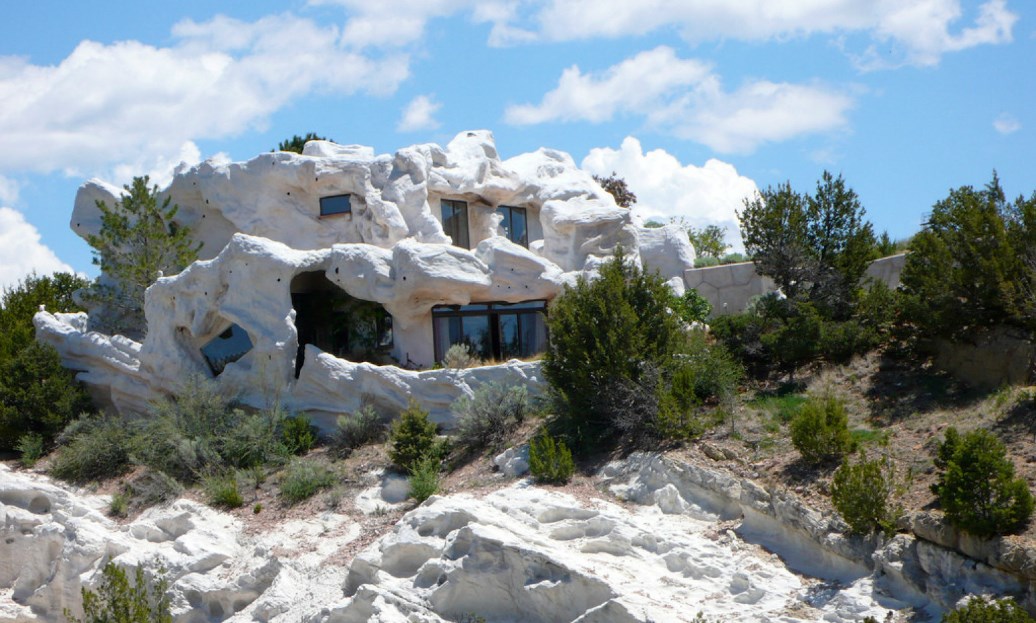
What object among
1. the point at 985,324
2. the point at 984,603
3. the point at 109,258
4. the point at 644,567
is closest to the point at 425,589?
the point at 644,567

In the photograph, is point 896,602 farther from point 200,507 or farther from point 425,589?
point 200,507

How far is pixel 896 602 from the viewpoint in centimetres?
1384

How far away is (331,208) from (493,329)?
631 centimetres

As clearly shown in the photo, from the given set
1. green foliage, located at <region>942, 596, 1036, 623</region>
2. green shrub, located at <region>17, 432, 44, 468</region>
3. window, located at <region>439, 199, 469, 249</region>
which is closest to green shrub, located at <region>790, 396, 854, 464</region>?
green foliage, located at <region>942, 596, 1036, 623</region>

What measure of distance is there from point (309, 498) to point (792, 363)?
1073 centimetres

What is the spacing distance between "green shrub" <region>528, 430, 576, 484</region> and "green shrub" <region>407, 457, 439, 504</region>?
1.94m

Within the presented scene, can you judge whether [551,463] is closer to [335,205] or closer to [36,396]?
[335,205]

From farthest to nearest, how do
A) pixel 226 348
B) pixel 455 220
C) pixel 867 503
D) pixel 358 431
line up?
pixel 455 220 < pixel 226 348 < pixel 358 431 < pixel 867 503

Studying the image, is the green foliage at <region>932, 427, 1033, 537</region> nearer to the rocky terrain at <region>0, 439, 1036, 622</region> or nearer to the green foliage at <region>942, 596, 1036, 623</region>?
the rocky terrain at <region>0, 439, 1036, 622</region>

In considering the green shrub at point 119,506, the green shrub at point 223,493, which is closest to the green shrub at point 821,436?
the green shrub at point 223,493

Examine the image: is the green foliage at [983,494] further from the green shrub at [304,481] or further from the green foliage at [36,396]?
the green foliage at [36,396]

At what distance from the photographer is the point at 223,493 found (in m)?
20.6

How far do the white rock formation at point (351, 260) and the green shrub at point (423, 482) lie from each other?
296cm

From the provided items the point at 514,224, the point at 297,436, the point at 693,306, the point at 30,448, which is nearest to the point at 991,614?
the point at 693,306
